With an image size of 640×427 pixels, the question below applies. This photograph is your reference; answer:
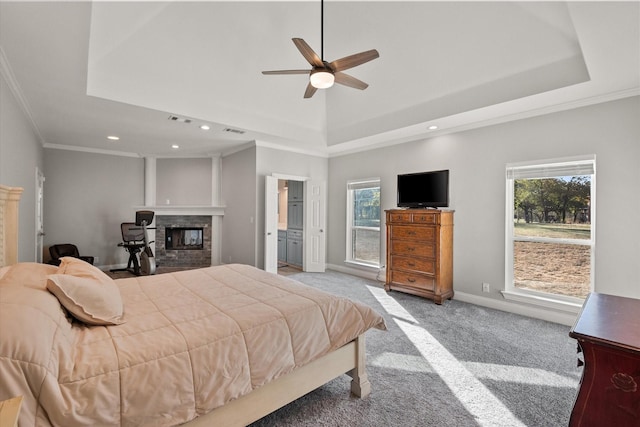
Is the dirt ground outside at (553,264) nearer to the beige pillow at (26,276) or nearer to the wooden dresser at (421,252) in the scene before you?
the wooden dresser at (421,252)

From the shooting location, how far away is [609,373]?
1.27 meters

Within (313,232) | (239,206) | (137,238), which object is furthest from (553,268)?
(137,238)

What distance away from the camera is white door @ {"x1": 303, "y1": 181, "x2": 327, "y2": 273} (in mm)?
5965

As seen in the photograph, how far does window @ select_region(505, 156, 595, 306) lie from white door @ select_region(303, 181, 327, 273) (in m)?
3.28

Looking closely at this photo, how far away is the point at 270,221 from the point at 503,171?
3728 millimetres

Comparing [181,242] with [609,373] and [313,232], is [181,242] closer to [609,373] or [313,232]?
[313,232]

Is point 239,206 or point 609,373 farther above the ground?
point 239,206

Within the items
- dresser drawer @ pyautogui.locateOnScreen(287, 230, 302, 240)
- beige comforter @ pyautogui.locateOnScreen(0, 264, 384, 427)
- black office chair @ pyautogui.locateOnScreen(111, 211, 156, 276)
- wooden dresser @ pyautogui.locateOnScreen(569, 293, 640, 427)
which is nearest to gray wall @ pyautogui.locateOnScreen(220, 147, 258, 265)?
dresser drawer @ pyautogui.locateOnScreen(287, 230, 302, 240)

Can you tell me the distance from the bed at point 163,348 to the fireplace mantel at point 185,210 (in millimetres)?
4400

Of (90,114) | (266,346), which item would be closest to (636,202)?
(266,346)

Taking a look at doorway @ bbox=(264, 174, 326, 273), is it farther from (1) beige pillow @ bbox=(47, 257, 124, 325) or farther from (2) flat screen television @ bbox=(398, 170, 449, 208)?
(1) beige pillow @ bbox=(47, 257, 124, 325)

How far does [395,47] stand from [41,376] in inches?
169

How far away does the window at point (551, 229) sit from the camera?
3326 millimetres

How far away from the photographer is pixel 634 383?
1226mm
